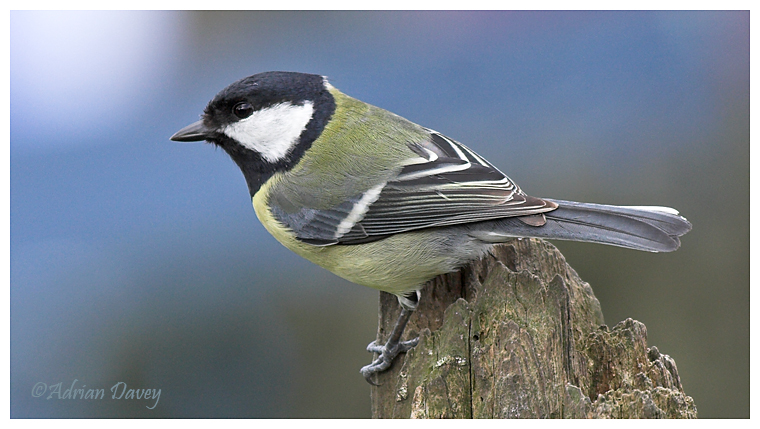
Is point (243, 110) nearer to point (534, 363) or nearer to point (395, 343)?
point (395, 343)

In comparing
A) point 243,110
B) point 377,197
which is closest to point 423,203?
point 377,197

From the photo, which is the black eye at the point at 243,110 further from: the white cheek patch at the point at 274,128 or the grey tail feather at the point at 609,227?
the grey tail feather at the point at 609,227

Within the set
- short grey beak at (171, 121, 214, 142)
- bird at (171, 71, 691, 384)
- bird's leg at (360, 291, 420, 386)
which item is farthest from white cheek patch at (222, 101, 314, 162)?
bird's leg at (360, 291, 420, 386)

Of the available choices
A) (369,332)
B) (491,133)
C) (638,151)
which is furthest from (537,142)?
(369,332)

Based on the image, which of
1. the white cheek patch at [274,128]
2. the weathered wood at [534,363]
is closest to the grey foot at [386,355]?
the weathered wood at [534,363]

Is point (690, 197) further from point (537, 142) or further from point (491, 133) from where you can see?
point (491, 133)

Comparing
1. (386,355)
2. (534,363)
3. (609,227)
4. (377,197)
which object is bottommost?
(386,355)

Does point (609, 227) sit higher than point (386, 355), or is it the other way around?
point (609, 227)
